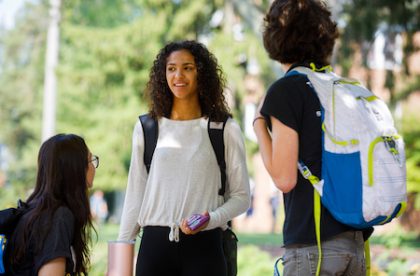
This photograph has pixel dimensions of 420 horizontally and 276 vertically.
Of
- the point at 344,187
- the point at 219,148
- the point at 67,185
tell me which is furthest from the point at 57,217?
the point at 344,187

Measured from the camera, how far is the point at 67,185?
136 inches

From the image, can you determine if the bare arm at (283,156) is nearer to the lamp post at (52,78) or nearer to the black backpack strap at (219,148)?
the black backpack strap at (219,148)

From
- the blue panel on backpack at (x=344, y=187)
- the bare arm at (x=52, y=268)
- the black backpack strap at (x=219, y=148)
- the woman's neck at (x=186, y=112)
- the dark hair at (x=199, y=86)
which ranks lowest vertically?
the bare arm at (x=52, y=268)

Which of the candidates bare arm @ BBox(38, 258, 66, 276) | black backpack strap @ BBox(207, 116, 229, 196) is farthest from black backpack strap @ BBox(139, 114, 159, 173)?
bare arm @ BBox(38, 258, 66, 276)

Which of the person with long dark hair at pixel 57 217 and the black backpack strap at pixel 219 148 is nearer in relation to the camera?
the person with long dark hair at pixel 57 217

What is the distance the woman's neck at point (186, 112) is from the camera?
4.09 m

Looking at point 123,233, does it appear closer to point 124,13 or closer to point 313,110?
point 313,110

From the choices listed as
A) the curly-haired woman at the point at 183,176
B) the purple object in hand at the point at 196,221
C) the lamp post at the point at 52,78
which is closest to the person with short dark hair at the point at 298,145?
the purple object in hand at the point at 196,221

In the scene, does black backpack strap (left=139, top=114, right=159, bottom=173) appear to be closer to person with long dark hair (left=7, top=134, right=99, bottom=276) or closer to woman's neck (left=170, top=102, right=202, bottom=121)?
woman's neck (left=170, top=102, right=202, bottom=121)

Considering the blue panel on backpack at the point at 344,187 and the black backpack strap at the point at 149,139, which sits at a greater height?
the black backpack strap at the point at 149,139

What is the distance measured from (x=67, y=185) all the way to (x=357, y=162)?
1.39m

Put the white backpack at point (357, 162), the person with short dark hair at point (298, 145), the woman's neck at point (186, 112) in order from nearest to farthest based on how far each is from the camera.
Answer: the white backpack at point (357, 162) < the person with short dark hair at point (298, 145) < the woman's neck at point (186, 112)

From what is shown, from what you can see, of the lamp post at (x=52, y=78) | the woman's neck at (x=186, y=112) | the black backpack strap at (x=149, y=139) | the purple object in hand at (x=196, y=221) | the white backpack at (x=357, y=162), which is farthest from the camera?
the lamp post at (x=52, y=78)

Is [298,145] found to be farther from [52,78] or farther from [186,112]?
[52,78]
